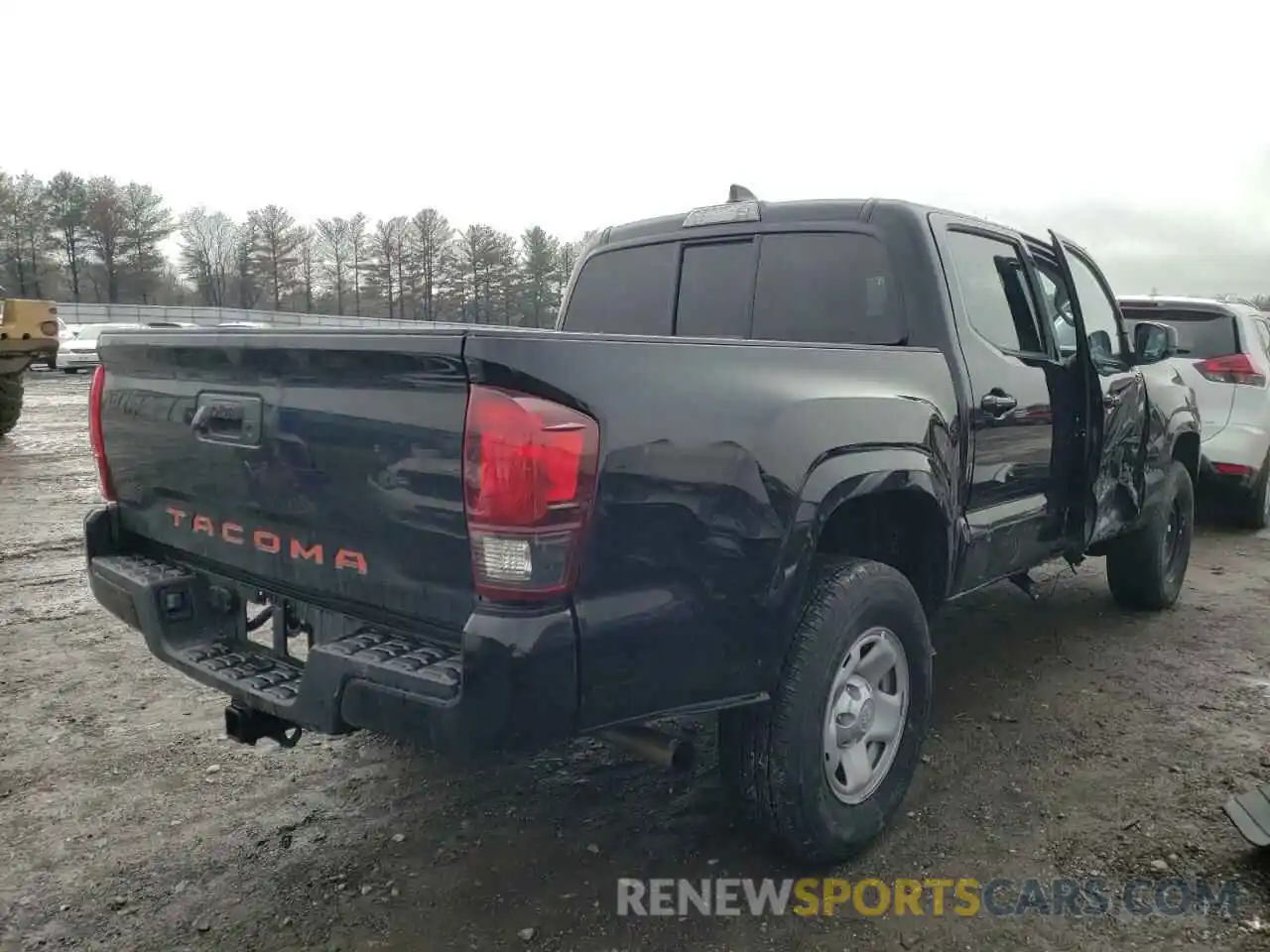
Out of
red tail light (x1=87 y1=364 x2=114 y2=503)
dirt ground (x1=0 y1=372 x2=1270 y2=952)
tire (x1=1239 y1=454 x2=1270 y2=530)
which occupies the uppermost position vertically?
red tail light (x1=87 y1=364 x2=114 y2=503)

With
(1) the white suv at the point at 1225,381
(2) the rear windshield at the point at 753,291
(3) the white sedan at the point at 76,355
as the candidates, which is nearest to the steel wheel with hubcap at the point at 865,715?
(2) the rear windshield at the point at 753,291

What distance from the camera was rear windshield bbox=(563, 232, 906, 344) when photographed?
11.6 ft

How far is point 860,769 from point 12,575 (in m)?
5.46

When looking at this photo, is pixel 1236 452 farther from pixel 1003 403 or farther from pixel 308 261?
pixel 308 261

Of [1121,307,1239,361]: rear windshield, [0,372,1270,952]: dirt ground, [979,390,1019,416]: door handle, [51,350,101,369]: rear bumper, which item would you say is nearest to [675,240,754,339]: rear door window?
[979,390,1019,416]: door handle

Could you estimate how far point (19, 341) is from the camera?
11688mm

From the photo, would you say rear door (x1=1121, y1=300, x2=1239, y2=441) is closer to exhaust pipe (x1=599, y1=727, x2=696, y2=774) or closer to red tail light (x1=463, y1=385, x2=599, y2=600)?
exhaust pipe (x1=599, y1=727, x2=696, y2=774)

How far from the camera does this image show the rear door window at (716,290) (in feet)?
12.6

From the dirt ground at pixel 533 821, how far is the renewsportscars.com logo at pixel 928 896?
0.04 m

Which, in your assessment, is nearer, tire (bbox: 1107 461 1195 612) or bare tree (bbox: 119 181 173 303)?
tire (bbox: 1107 461 1195 612)

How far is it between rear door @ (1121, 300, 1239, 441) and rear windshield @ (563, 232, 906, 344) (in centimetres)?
504

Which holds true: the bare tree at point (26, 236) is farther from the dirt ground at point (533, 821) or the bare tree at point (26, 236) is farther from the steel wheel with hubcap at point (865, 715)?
the steel wheel with hubcap at point (865, 715)

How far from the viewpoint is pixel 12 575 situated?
604 centimetres

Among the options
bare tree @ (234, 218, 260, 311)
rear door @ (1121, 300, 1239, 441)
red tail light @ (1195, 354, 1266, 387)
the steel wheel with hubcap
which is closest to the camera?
the steel wheel with hubcap
